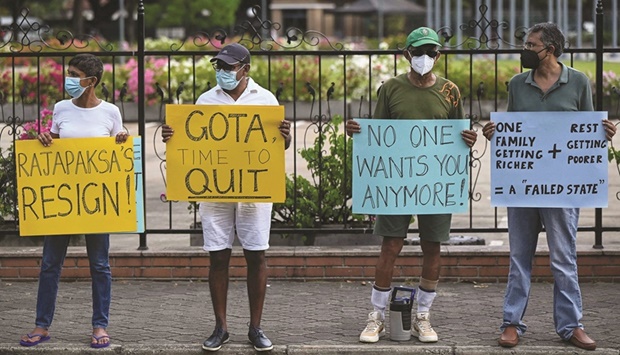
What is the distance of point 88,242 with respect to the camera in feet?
25.1

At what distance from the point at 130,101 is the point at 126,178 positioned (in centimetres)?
1724

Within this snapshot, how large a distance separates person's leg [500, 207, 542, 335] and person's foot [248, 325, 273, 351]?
4.60ft

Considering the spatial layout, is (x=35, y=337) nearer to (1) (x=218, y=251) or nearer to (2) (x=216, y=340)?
(2) (x=216, y=340)

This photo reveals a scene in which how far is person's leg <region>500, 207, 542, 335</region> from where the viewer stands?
7570 mm

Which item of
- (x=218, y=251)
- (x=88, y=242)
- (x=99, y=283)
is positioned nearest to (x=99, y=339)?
(x=99, y=283)

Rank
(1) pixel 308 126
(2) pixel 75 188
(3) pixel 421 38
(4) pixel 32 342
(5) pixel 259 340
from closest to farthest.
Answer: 1. (3) pixel 421 38
2. (5) pixel 259 340
3. (4) pixel 32 342
4. (2) pixel 75 188
5. (1) pixel 308 126

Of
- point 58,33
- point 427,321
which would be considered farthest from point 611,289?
point 58,33

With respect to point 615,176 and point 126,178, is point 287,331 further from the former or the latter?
point 615,176

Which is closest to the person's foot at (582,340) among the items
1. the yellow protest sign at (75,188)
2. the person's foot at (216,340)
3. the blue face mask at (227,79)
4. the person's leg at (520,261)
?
the person's leg at (520,261)

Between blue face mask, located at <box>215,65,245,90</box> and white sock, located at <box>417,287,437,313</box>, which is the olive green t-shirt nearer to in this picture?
blue face mask, located at <box>215,65,245,90</box>

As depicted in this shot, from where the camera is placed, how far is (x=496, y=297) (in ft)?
29.9

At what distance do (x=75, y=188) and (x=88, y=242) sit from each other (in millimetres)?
343

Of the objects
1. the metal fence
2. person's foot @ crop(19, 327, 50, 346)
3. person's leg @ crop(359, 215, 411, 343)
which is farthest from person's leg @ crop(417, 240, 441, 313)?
person's foot @ crop(19, 327, 50, 346)

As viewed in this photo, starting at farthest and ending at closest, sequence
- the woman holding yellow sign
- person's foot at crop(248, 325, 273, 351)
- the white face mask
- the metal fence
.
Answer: the metal fence
the woman holding yellow sign
person's foot at crop(248, 325, 273, 351)
the white face mask
